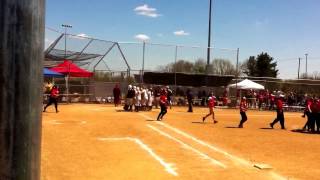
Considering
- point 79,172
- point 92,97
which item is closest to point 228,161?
point 79,172

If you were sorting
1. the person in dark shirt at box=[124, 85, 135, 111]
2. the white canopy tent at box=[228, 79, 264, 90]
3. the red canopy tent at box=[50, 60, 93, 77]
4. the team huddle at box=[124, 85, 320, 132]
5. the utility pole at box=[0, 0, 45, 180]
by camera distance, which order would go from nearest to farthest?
1. the utility pole at box=[0, 0, 45, 180]
2. the team huddle at box=[124, 85, 320, 132]
3. the person in dark shirt at box=[124, 85, 135, 111]
4. the red canopy tent at box=[50, 60, 93, 77]
5. the white canopy tent at box=[228, 79, 264, 90]

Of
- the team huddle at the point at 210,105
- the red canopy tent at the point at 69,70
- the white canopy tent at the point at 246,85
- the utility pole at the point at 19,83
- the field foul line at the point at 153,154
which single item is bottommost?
the field foul line at the point at 153,154

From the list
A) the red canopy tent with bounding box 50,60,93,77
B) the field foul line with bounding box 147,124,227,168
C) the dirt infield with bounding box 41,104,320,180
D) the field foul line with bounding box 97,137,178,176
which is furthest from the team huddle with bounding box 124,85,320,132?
the field foul line with bounding box 97,137,178,176

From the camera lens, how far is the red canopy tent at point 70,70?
3534 centimetres

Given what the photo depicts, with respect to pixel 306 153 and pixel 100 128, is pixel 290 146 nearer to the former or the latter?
pixel 306 153

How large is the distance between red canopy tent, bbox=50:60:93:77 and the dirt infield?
13.6 m

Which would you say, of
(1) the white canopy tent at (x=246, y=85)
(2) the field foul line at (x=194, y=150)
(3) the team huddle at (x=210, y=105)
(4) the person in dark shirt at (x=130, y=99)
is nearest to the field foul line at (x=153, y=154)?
(2) the field foul line at (x=194, y=150)

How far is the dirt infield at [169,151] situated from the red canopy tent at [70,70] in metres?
13.6

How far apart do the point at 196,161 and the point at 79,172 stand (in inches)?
125

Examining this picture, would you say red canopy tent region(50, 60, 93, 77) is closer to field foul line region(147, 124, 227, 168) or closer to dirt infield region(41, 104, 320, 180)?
dirt infield region(41, 104, 320, 180)

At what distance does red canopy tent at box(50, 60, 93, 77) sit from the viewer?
116ft

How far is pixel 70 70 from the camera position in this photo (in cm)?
3550

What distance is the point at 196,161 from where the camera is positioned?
12570 millimetres

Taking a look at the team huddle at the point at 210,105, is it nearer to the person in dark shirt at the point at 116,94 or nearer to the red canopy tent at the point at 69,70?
the person in dark shirt at the point at 116,94
